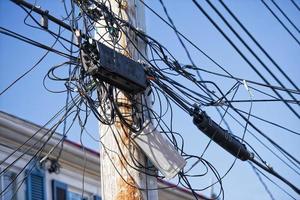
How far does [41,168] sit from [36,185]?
0.93 ft

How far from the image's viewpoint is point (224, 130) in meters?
7.59

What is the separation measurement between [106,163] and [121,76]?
0.73 metres

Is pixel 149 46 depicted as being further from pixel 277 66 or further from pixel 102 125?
pixel 277 66

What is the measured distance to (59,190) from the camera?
42.8 ft

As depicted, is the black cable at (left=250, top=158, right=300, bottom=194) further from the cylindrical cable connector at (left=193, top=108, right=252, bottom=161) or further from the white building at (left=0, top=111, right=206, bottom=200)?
the white building at (left=0, top=111, right=206, bottom=200)

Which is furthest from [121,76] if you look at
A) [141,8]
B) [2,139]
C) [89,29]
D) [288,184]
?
[2,139]

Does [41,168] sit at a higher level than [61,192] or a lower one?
higher

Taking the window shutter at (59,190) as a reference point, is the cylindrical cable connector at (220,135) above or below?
below

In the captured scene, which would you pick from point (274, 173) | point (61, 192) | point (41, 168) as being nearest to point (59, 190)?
point (61, 192)

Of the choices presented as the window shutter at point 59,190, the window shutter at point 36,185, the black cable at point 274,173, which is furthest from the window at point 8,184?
the black cable at point 274,173

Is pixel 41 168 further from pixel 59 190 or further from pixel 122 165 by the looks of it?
pixel 122 165

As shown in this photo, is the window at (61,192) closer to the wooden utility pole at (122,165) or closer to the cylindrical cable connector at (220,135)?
the cylindrical cable connector at (220,135)

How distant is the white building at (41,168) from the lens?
1196 centimetres

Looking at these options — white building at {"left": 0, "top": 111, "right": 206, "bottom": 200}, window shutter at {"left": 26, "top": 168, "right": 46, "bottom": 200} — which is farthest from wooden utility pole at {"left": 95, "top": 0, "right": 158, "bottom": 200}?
window shutter at {"left": 26, "top": 168, "right": 46, "bottom": 200}
